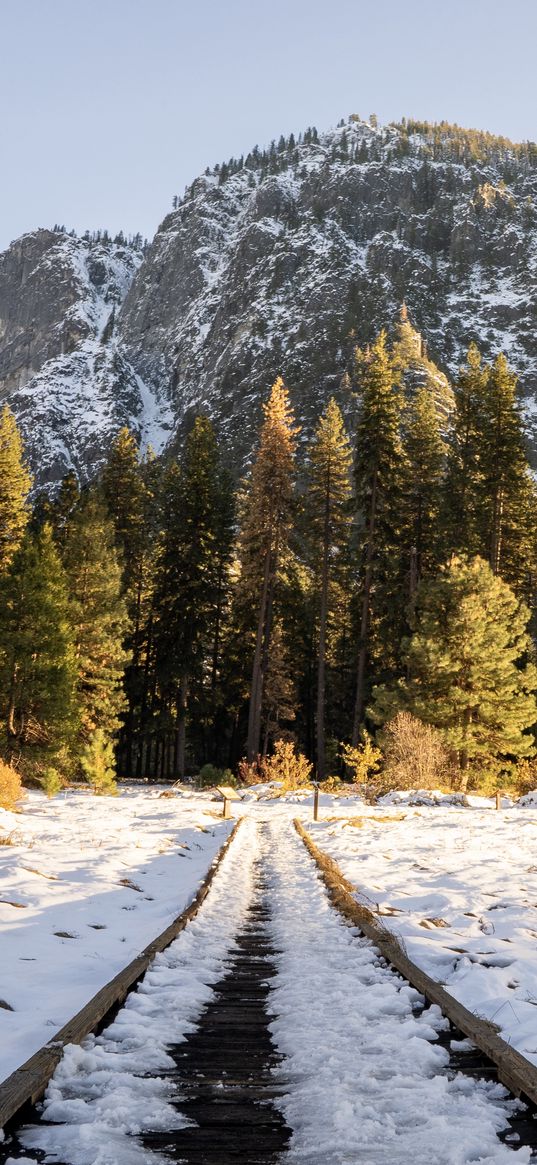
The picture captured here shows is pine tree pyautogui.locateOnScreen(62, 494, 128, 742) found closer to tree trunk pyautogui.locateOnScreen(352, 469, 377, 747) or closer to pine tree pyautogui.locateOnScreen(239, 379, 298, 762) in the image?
pine tree pyautogui.locateOnScreen(239, 379, 298, 762)

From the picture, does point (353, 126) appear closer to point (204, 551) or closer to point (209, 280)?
point (209, 280)

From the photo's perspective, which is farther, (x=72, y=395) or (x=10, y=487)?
(x=72, y=395)

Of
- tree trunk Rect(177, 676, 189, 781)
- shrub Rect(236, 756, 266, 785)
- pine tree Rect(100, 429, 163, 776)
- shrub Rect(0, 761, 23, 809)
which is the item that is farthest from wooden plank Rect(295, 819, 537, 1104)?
pine tree Rect(100, 429, 163, 776)

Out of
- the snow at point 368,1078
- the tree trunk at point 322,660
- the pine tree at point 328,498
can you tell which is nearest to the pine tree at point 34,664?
Result: the tree trunk at point 322,660

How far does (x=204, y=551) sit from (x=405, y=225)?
127162 mm

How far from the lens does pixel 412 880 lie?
9242 millimetres

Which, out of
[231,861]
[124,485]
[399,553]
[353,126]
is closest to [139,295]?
[353,126]

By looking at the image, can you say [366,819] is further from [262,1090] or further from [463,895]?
[262,1090]

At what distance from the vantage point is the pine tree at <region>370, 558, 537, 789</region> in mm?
26828

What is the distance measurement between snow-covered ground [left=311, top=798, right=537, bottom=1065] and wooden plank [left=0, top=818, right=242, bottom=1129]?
2226 mm

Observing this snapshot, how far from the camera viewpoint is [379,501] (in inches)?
1515

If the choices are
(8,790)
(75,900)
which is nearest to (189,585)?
(8,790)

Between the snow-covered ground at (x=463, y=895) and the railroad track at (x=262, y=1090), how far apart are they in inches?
20.2

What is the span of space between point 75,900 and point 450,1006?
15.2 ft
